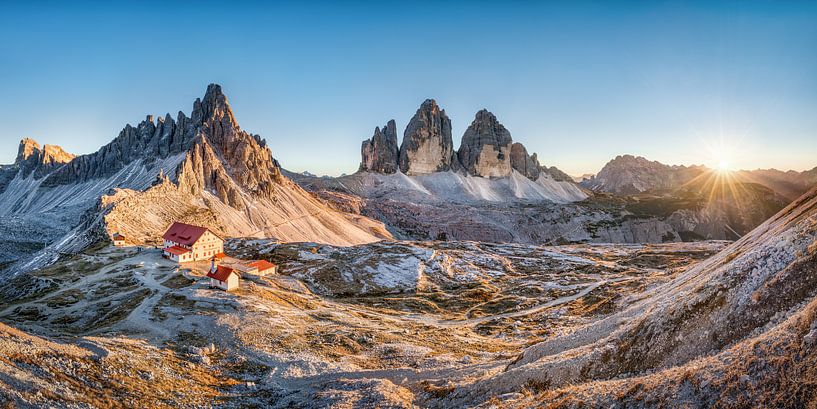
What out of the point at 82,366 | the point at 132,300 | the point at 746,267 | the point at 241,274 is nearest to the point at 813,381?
the point at 746,267

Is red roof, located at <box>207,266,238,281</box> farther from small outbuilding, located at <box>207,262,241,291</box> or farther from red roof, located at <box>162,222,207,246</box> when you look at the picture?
red roof, located at <box>162,222,207,246</box>

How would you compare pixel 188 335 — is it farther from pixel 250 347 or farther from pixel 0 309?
pixel 0 309

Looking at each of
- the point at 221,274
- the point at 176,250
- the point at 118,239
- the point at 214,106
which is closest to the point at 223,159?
the point at 214,106

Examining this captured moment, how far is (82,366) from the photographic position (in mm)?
25578

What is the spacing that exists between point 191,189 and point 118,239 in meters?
50.4

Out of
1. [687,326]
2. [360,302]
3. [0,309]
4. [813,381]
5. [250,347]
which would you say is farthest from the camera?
[360,302]

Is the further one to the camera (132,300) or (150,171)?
(150,171)

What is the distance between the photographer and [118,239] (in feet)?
285

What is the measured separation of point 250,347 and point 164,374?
11.7 meters

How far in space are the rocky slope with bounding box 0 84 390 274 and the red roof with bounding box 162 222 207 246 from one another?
17676 millimetres

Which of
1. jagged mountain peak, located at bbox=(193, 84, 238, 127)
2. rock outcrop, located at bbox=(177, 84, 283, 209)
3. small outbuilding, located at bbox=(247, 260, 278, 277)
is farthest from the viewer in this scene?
jagged mountain peak, located at bbox=(193, 84, 238, 127)

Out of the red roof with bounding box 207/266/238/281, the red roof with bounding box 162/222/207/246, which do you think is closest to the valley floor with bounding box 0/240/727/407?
the red roof with bounding box 207/266/238/281

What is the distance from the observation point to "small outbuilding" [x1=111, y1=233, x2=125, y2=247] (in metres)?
85.9

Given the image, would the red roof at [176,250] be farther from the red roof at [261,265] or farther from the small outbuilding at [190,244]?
the red roof at [261,265]
